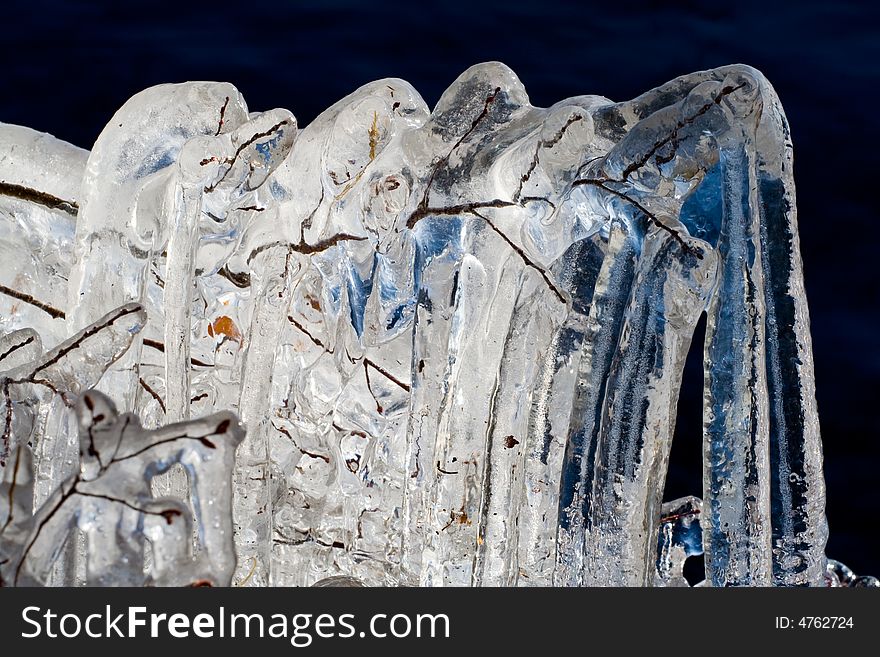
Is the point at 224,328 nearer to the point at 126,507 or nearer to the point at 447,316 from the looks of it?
the point at 447,316

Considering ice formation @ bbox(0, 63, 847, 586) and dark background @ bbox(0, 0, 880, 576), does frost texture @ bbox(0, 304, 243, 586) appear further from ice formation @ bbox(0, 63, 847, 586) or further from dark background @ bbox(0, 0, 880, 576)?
dark background @ bbox(0, 0, 880, 576)

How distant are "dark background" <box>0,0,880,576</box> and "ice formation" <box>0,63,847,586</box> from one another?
0.84m

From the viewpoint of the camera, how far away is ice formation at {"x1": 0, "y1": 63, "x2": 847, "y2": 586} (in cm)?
90

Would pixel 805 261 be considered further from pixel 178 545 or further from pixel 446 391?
pixel 178 545

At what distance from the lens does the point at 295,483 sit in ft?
3.71

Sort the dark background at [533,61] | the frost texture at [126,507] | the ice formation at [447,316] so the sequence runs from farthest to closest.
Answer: the dark background at [533,61] → the ice formation at [447,316] → the frost texture at [126,507]

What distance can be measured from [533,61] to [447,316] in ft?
3.72

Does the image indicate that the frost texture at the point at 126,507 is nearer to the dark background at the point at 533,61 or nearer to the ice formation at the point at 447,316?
the ice formation at the point at 447,316

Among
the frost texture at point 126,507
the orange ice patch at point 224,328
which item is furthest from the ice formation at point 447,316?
the frost texture at point 126,507

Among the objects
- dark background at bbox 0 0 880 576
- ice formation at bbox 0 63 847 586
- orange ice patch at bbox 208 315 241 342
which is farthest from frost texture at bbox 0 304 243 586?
dark background at bbox 0 0 880 576

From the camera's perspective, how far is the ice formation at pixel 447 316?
0.90m

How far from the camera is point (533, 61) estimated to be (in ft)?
6.67

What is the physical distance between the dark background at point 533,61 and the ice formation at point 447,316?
0.84 metres

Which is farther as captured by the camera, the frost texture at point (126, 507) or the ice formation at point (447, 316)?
the ice formation at point (447, 316)
